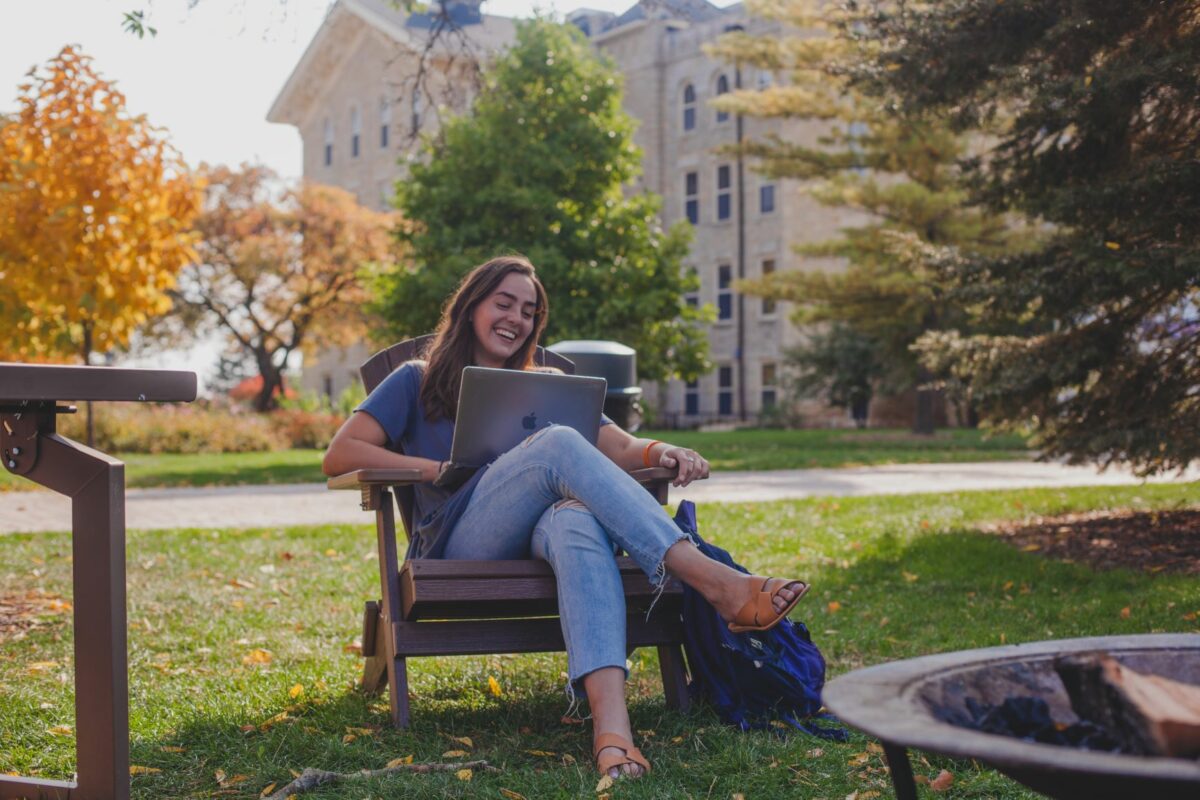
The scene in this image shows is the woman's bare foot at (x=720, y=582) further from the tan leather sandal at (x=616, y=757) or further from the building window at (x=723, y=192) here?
the building window at (x=723, y=192)

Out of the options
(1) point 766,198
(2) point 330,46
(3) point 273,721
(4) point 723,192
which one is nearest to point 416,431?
(3) point 273,721

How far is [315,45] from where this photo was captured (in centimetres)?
4531

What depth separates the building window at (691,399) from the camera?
3653 centimetres

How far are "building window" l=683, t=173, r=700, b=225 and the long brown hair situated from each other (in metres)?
32.9

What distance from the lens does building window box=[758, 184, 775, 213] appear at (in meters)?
34.8

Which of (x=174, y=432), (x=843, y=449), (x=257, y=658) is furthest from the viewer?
(x=174, y=432)

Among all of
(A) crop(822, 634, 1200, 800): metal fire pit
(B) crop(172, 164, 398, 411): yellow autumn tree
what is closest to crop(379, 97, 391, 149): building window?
(B) crop(172, 164, 398, 411): yellow autumn tree

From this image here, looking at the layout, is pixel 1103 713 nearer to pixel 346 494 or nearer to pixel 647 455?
pixel 647 455

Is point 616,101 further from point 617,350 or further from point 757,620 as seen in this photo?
point 757,620

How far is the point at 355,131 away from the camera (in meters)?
45.5

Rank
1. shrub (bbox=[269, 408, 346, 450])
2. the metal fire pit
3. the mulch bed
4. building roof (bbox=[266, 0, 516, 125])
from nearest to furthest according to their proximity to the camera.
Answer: the metal fire pit
the mulch bed
shrub (bbox=[269, 408, 346, 450])
building roof (bbox=[266, 0, 516, 125])

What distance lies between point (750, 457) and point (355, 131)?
30996 millimetres

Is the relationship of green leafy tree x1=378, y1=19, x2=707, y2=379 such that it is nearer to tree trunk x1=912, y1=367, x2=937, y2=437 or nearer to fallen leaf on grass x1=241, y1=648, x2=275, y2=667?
tree trunk x1=912, y1=367, x2=937, y2=437

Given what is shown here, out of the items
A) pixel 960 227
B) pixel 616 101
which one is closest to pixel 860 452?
pixel 960 227
